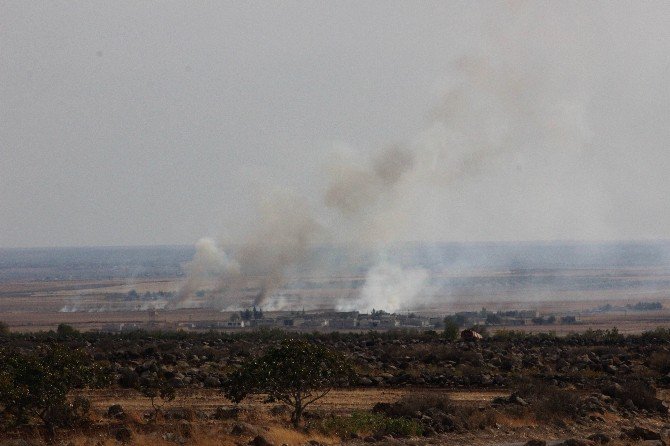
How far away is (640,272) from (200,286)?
313 feet

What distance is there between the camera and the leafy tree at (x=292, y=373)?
70.6 ft

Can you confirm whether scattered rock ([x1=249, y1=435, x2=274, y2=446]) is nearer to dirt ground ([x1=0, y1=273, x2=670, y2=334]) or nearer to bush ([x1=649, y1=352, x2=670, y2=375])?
bush ([x1=649, y1=352, x2=670, y2=375])

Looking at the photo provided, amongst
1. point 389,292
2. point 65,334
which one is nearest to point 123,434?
point 65,334

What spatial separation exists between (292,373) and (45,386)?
5.12 meters

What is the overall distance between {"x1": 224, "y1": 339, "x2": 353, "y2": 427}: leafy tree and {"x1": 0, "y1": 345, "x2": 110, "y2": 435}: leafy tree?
3116 millimetres

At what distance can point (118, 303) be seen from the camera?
115 meters

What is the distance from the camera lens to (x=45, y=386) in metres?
19.9

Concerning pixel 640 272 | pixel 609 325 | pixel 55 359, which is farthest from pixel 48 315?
pixel 640 272

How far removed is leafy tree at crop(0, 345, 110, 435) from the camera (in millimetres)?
19719

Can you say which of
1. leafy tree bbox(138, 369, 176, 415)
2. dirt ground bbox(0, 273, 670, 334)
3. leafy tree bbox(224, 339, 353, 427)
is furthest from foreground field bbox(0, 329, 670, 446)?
dirt ground bbox(0, 273, 670, 334)

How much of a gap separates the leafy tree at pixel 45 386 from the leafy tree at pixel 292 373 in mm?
3116

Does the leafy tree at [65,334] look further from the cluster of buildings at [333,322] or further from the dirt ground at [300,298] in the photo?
the dirt ground at [300,298]

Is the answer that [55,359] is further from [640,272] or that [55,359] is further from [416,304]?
[640,272]

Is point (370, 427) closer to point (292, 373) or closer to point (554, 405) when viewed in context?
point (292, 373)
